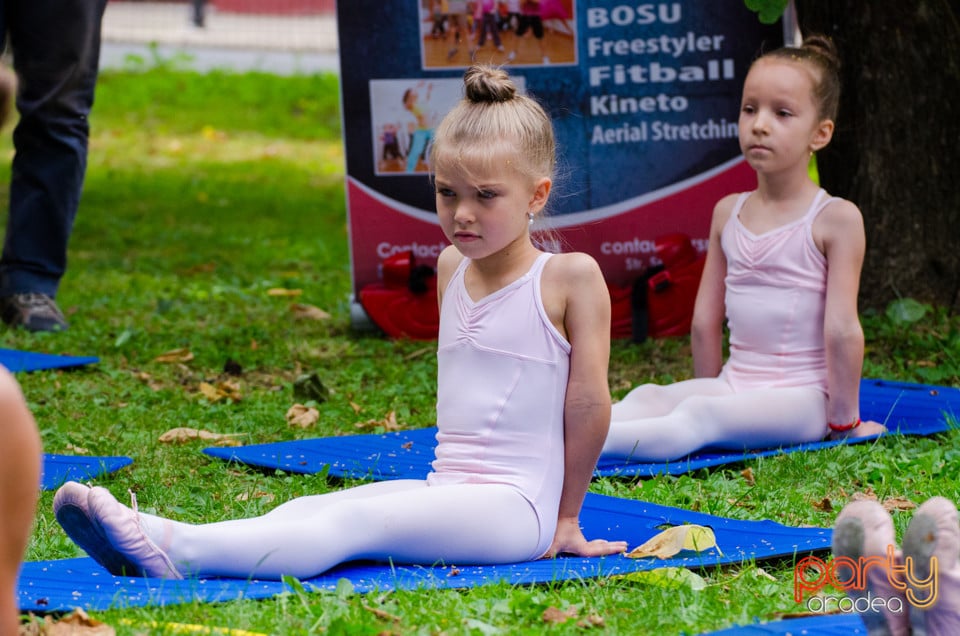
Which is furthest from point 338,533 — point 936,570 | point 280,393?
point 280,393

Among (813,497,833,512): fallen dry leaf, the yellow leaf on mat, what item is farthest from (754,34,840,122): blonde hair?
the yellow leaf on mat

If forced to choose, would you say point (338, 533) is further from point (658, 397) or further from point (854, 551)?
point (658, 397)

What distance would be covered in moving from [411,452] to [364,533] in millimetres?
1331

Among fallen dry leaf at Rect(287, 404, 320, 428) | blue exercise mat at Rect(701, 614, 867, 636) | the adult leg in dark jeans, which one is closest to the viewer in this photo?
blue exercise mat at Rect(701, 614, 867, 636)

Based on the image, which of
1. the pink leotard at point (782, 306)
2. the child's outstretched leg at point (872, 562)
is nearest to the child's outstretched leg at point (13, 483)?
the child's outstretched leg at point (872, 562)

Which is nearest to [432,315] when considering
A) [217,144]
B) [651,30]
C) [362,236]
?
[362,236]

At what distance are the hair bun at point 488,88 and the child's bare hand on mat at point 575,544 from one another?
991 mm

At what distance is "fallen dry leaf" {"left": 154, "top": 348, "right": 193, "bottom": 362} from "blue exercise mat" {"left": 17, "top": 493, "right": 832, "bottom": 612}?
2.75 meters

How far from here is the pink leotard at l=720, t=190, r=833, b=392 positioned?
4520 mm

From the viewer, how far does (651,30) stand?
6281 mm

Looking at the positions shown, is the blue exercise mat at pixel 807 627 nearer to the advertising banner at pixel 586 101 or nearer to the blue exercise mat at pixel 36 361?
the blue exercise mat at pixel 36 361

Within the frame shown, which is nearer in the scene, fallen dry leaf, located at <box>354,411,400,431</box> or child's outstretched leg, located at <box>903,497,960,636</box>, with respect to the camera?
child's outstretched leg, located at <box>903,497,960,636</box>

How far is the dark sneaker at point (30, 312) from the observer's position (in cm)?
620

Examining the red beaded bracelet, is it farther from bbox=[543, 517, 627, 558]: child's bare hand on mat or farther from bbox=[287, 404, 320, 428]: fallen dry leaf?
bbox=[287, 404, 320, 428]: fallen dry leaf
